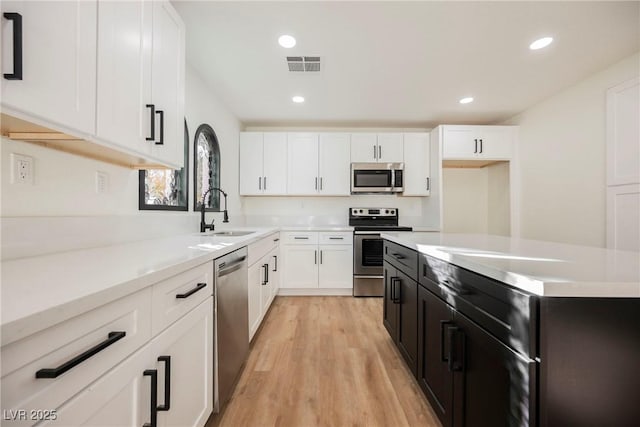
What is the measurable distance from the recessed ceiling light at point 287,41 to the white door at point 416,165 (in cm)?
243

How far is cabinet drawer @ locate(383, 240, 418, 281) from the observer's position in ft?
5.47

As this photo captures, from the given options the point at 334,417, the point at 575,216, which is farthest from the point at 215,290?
the point at 575,216

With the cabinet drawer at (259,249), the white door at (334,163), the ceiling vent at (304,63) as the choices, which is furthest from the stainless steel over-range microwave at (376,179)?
the ceiling vent at (304,63)

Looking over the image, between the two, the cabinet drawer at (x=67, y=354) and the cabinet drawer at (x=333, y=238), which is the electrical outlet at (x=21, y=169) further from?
the cabinet drawer at (x=333, y=238)

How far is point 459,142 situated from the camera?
3811mm

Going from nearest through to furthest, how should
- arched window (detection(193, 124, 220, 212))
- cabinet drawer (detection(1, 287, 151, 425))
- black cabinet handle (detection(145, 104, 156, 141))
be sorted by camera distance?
cabinet drawer (detection(1, 287, 151, 425)) < black cabinet handle (detection(145, 104, 156, 141)) < arched window (detection(193, 124, 220, 212))

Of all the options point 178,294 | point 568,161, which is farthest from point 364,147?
point 178,294

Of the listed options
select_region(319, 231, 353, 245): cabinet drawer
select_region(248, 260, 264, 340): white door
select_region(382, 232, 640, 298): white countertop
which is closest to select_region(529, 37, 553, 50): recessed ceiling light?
select_region(382, 232, 640, 298): white countertop

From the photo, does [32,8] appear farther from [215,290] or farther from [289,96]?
[289,96]

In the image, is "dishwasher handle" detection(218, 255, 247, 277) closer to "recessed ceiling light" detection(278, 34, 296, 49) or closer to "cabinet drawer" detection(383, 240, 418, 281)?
"cabinet drawer" detection(383, 240, 418, 281)

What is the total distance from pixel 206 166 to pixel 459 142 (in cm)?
340

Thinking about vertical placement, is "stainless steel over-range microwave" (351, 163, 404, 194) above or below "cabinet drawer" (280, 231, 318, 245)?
above

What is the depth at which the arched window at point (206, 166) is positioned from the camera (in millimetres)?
2615

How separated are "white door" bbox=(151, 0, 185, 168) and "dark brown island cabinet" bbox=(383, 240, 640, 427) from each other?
5.49ft
